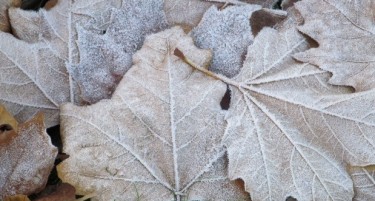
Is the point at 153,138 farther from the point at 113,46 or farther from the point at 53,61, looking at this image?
the point at 53,61

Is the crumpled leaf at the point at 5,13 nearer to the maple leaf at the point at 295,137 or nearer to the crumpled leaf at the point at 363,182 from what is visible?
the maple leaf at the point at 295,137

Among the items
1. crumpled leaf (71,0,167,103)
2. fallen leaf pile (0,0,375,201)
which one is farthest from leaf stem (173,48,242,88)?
crumpled leaf (71,0,167,103)

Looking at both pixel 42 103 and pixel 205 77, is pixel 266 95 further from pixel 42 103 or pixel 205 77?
pixel 42 103

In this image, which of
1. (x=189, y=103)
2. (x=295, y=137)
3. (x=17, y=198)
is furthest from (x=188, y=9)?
(x=17, y=198)

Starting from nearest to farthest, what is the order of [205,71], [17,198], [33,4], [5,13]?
[17,198] < [205,71] < [5,13] < [33,4]

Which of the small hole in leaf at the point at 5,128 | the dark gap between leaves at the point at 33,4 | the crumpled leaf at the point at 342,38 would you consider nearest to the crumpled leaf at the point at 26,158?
the small hole in leaf at the point at 5,128

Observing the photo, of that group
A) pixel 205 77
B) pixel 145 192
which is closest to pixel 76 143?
pixel 145 192

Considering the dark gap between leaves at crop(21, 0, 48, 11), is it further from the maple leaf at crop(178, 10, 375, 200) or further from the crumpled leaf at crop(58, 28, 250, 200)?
the maple leaf at crop(178, 10, 375, 200)
